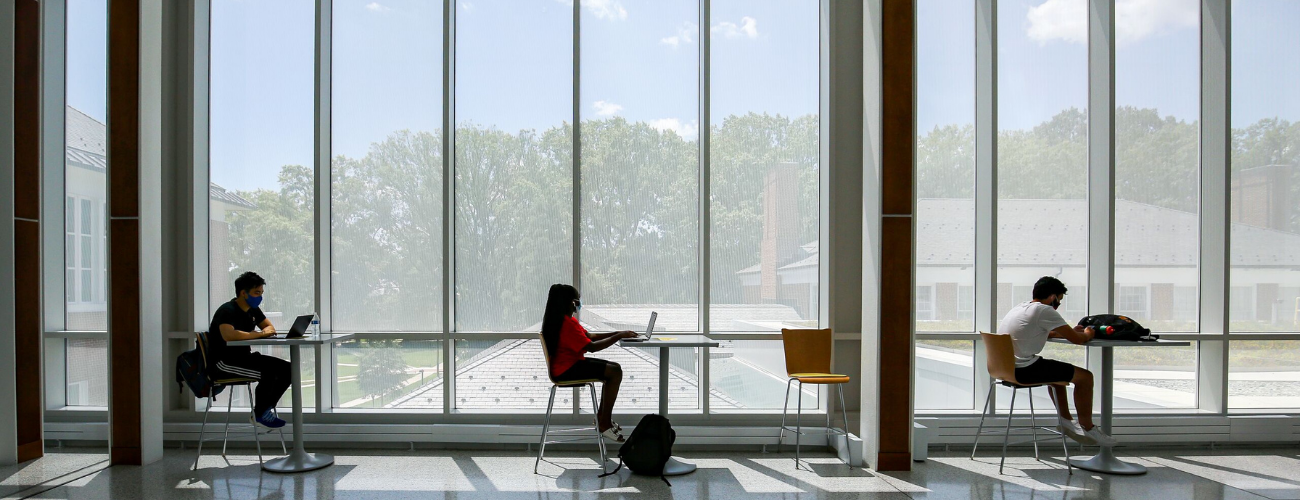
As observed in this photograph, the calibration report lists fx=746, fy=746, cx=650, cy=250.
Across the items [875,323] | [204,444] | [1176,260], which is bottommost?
[204,444]

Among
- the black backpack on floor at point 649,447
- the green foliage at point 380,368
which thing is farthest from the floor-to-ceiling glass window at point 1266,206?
the green foliage at point 380,368

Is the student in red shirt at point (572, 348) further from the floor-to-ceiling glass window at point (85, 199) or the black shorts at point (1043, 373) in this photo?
the floor-to-ceiling glass window at point (85, 199)

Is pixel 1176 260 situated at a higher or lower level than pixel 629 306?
higher

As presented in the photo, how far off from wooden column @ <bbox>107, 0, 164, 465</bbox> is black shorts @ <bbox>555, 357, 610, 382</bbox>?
9.64ft

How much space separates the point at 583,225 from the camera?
19.7ft

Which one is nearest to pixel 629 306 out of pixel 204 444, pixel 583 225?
pixel 583 225

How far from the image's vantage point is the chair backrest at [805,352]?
556 centimetres

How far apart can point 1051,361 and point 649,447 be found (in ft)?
9.42

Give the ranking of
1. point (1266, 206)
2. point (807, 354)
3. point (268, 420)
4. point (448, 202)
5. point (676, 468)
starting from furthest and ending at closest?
point (1266, 206) < point (448, 202) < point (807, 354) < point (268, 420) < point (676, 468)

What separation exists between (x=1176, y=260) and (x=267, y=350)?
7489mm

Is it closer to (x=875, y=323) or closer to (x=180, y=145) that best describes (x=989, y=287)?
(x=875, y=323)

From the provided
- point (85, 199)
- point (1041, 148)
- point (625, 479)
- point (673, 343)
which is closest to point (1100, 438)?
point (1041, 148)

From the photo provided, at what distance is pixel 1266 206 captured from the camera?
615 centimetres

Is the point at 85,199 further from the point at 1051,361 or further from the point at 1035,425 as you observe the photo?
the point at 1035,425
